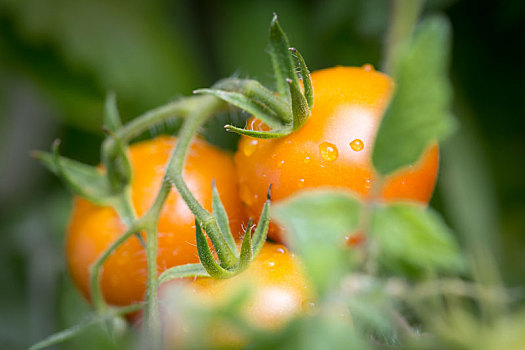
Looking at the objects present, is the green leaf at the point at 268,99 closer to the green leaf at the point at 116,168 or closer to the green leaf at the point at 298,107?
the green leaf at the point at 298,107

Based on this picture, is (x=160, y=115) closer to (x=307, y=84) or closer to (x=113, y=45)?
(x=307, y=84)

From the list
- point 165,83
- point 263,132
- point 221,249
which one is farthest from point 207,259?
point 165,83

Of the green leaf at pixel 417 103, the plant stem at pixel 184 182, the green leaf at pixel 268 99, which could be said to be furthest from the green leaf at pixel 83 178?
the green leaf at pixel 417 103

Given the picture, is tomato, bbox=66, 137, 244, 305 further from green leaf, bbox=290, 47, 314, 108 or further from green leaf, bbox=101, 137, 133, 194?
green leaf, bbox=290, 47, 314, 108

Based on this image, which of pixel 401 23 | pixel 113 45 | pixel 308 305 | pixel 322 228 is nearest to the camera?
pixel 322 228

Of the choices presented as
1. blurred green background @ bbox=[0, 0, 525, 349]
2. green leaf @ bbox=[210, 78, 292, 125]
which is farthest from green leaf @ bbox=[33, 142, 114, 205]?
blurred green background @ bbox=[0, 0, 525, 349]
